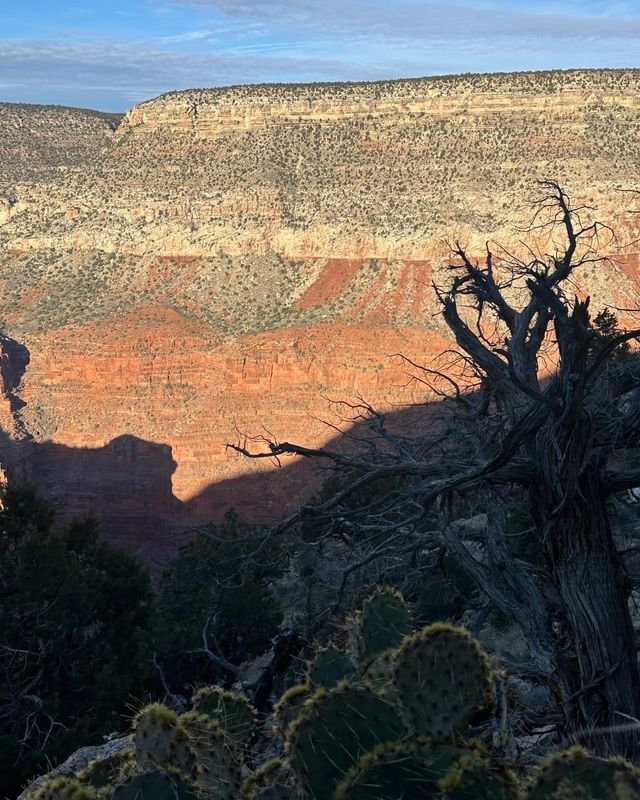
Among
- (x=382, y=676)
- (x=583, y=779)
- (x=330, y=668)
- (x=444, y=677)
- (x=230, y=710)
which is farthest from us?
(x=330, y=668)

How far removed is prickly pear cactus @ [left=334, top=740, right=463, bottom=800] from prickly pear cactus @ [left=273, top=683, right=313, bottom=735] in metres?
0.98

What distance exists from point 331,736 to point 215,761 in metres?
0.95

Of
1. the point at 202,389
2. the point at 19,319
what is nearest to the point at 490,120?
the point at 202,389

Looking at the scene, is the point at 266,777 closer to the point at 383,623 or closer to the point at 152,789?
the point at 152,789

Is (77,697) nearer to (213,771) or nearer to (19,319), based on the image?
(213,771)

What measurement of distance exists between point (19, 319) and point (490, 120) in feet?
92.1

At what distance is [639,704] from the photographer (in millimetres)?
4730

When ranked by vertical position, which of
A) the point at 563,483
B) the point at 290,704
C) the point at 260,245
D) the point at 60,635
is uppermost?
the point at 260,245

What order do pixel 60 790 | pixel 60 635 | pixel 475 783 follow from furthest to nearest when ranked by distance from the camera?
pixel 60 635 < pixel 60 790 < pixel 475 783

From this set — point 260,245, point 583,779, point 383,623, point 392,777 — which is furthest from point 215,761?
point 260,245

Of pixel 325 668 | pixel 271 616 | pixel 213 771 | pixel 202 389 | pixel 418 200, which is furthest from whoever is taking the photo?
pixel 418 200

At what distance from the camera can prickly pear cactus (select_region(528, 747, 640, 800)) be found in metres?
2.45

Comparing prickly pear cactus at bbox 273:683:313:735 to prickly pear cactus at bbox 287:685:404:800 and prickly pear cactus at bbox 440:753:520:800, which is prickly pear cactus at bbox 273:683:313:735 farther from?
prickly pear cactus at bbox 440:753:520:800

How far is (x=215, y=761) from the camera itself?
366 centimetres
